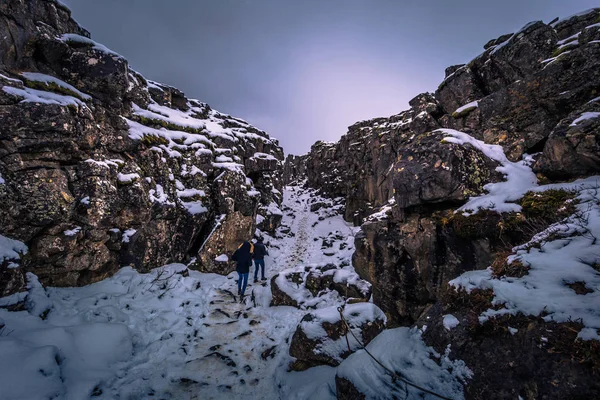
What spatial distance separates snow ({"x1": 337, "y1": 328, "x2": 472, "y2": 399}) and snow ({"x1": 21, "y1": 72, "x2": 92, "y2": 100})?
16.6 m

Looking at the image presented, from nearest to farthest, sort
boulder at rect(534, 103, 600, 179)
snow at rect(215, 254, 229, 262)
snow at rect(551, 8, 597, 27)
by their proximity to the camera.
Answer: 1. boulder at rect(534, 103, 600, 179)
2. snow at rect(551, 8, 597, 27)
3. snow at rect(215, 254, 229, 262)

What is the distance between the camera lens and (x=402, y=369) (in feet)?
14.6

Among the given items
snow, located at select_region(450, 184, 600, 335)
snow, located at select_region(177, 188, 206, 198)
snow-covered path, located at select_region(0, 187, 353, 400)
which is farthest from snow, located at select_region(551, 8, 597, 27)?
snow, located at select_region(177, 188, 206, 198)

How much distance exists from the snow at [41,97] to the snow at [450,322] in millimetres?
16156

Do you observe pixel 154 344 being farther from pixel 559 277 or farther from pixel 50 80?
pixel 50 80

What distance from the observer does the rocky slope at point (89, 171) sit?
9.02m

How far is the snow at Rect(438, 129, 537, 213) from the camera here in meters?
8.25

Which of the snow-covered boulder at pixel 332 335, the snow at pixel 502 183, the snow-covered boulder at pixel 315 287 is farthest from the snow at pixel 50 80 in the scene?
the snow at pixel 502 183

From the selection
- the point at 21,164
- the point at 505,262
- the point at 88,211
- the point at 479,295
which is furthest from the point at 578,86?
the point at 21,164

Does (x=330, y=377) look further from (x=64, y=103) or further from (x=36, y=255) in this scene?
(x=64, y=103)

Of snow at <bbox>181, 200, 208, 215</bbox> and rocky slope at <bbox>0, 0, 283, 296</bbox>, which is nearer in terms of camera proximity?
rocky slope at <bbox>0, 0, 283, 296</bbox>

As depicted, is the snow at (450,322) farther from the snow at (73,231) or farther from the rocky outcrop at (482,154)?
the snow at (73,231)

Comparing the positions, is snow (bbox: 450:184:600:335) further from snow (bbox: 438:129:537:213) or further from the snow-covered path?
the snow-covered path

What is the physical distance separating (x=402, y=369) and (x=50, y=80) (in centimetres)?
1760
